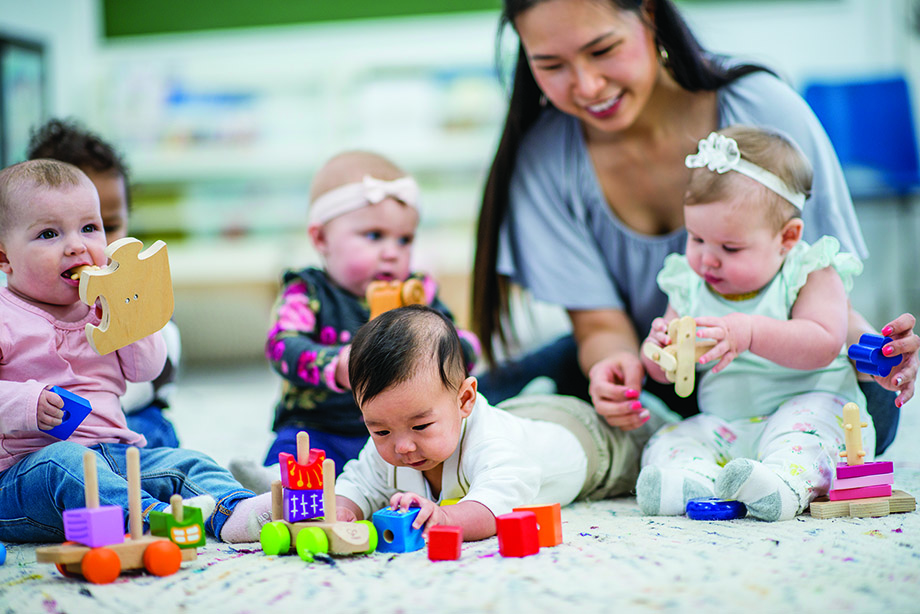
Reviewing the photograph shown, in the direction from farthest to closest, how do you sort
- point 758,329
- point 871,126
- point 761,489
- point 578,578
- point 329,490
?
point 871,126, point 758,329, point 761,489, point 329,490, point 578,578

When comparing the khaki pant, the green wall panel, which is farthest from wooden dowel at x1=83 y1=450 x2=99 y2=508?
the green wall panel

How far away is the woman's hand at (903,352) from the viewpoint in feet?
3.51

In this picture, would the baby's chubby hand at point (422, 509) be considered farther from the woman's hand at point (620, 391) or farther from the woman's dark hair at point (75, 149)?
the woman's dark hair at point (75, 149)

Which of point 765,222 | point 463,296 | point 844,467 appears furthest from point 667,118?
point 463,296

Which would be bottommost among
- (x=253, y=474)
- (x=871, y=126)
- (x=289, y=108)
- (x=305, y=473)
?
(x=253, y=474)

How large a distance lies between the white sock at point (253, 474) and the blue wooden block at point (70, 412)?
0.98 ft

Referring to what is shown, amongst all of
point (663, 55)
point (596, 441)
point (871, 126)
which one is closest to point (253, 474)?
point (596, 441)

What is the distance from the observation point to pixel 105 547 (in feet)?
2.85

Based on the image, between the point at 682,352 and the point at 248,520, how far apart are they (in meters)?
0.57

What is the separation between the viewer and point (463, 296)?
138 inches

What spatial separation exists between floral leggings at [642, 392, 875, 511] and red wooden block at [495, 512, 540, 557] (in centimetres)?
30

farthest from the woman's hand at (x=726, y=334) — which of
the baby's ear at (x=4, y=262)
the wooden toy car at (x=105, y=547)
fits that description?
the baby's ear at (x=4, y=262)

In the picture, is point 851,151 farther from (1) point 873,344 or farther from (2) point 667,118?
(1) point 873,344

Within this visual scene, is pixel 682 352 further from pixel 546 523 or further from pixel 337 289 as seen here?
pixel 337 289
